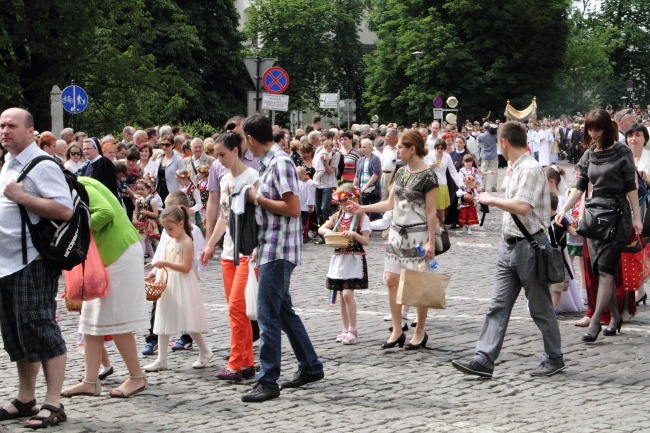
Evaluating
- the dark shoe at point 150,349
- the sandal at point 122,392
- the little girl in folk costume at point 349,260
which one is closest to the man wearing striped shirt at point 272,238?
the sandal at point 122,392

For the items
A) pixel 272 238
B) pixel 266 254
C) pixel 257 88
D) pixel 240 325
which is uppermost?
pixel 257 88

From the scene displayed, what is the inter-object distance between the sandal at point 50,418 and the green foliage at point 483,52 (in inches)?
2229

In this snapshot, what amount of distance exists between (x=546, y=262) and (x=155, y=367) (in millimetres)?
2990

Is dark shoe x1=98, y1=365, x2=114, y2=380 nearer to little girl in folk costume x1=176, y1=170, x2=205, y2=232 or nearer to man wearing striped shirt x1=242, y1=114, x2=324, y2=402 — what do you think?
man wearing striped shirt x1=242, y1=114, x2=324, y2=402

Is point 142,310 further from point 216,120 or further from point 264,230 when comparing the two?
point 216,120

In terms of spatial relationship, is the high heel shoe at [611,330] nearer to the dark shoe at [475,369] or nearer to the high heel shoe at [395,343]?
the high heel shoe at [395,343]

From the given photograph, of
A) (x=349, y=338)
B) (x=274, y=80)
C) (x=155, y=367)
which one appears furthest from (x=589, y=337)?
(x=274, y=80)

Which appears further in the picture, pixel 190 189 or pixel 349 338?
pixel 190 189

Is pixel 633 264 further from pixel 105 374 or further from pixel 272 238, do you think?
pixel 105 374

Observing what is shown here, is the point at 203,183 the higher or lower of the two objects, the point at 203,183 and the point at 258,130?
the lower

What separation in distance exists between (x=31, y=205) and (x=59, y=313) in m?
4.90

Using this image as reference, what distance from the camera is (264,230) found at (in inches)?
295

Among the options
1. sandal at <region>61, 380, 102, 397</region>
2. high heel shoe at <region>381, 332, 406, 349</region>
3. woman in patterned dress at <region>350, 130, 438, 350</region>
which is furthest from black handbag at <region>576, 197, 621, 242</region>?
sandal at <region>61, 380, 102, 397</region>

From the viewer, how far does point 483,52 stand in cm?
6369
